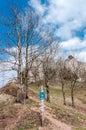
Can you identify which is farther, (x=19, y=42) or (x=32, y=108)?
(x=19, y=42)

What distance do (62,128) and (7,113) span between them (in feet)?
15.0

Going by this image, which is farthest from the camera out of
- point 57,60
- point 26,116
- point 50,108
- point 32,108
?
point 57,60

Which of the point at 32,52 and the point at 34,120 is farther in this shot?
the point at 32,52

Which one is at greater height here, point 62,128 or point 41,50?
point 41,50

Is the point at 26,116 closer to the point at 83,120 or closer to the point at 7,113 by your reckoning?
the point at 7,113

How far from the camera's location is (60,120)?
19594 mm

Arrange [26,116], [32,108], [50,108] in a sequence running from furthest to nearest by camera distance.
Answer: [50,108] → [32,108] → [26,116]

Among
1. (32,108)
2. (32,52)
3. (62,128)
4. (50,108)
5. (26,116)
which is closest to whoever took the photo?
(62,128)

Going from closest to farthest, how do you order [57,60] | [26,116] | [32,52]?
[26,116] < [32,52] < [57,60]

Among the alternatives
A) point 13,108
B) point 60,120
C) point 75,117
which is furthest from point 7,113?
point 75,117

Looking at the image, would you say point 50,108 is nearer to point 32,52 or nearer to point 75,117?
point 75,117

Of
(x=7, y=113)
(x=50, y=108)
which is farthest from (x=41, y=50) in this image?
(x=7, y=113)

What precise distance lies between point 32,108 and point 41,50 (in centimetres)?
567

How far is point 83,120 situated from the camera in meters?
21.2
